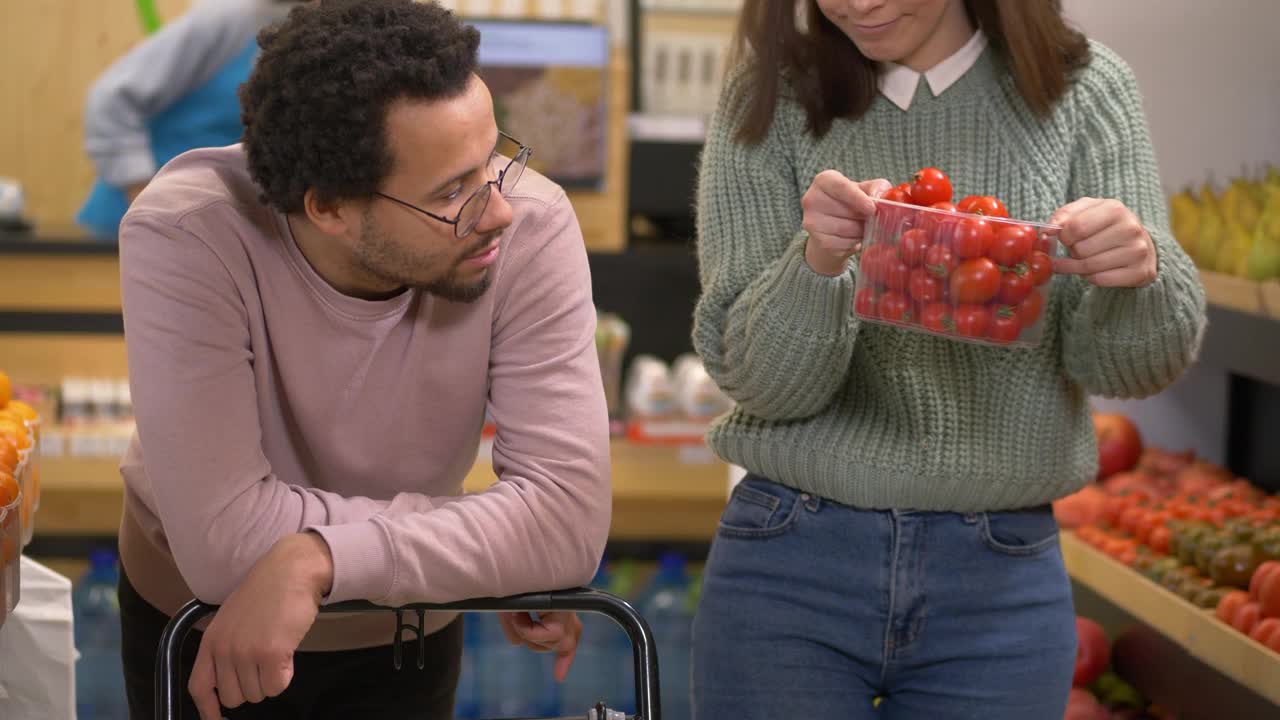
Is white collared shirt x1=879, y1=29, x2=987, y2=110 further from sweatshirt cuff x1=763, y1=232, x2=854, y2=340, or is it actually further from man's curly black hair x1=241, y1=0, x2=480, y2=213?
man's curly black hair x1=241, y1=0, x2=480, y2=213

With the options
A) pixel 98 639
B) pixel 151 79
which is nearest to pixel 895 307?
pixel 151 79

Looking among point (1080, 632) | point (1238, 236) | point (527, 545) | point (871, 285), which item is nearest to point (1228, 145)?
point (1238, 236)

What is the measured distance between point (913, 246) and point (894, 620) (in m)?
0.43

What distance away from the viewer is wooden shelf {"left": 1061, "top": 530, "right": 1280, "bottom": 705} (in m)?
2.36

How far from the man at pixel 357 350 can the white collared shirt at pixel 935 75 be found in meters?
0.43

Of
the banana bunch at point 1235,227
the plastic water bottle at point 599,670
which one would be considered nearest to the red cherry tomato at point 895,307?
the banana bunch at point 1235,227

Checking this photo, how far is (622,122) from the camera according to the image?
416 cm

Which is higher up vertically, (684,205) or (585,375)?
(585,375)

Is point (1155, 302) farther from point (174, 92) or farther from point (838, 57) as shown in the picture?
point (174, 92)

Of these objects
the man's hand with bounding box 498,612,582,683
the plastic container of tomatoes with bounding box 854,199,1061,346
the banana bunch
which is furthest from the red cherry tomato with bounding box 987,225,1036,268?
the banana bunch

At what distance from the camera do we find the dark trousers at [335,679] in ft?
5.74

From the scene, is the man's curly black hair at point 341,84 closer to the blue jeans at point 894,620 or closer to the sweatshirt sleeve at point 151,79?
the blue jeans at point 894,620

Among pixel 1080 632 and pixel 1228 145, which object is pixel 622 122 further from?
pixel 1080 632

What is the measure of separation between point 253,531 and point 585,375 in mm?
399
